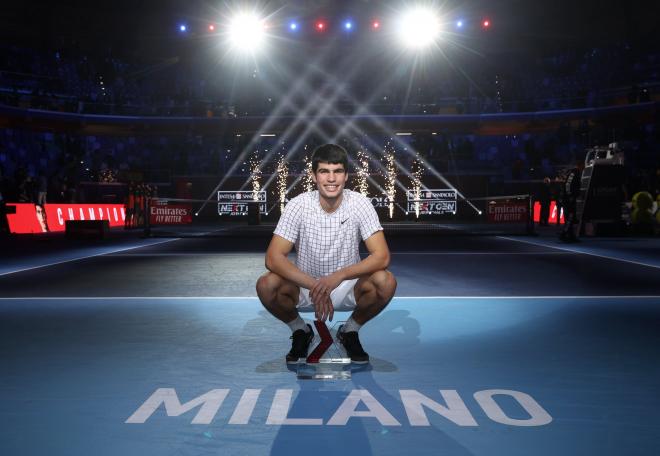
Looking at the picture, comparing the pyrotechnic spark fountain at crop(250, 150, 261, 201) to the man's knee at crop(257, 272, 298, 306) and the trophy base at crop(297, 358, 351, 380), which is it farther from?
the trophy base at crop(297, 358, 351, 380)

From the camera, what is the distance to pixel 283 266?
5805 millimetres

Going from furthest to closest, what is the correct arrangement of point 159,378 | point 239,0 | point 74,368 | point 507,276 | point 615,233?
point 239,0 < point 615,233 < point 507,276 < point 74,368 < point 159,378

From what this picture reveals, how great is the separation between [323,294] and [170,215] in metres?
38.9

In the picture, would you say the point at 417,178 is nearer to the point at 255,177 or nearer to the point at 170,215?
the point at 255,177

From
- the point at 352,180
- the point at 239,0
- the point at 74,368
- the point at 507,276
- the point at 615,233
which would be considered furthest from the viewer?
the point at 239,0

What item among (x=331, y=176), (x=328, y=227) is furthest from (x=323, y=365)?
(x=331, y=176)

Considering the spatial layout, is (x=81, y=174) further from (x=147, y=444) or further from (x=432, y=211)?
(x=147, y=444)

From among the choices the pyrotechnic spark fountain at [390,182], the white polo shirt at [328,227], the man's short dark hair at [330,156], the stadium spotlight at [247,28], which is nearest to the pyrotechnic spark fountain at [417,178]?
the pyrotechnic spark fountain at [390,182]

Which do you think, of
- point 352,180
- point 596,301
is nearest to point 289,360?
point 596,301

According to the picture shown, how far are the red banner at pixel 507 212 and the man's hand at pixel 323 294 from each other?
3981cm

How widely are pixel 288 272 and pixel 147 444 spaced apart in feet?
6.43

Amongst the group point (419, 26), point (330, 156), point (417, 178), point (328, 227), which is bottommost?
point (328, 227)

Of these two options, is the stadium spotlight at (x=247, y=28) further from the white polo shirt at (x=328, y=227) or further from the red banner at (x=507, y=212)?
the white polo shirt at (x=328, y=227)

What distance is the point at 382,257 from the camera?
5.84 metres
